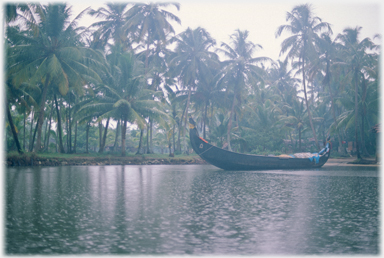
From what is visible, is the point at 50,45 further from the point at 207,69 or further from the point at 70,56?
the point at 207,69

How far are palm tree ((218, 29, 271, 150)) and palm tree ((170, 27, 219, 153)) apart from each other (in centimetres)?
140

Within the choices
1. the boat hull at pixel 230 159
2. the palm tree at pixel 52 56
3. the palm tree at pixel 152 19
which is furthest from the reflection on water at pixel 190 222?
the palm tree at pixel 152 19

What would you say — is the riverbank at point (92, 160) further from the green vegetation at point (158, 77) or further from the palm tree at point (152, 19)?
the palm tree at point (152, 19)

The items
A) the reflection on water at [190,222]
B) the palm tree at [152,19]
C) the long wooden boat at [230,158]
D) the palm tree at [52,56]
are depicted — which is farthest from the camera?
the palm tree at [152,19]

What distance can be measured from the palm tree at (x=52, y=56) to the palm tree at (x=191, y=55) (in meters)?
10.1

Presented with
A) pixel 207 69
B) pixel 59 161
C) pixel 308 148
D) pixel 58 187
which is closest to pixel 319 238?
pixel 58 187

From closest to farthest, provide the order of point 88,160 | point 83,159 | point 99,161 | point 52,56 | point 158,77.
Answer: point 52,56, point 83,159, point 88,160, point 99,161, point 158,77

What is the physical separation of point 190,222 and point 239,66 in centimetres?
2807

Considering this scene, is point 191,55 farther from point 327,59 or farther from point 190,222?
point 190,222

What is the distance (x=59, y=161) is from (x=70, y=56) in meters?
6.70

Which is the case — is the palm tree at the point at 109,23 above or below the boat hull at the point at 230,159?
above

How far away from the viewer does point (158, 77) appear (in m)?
34.0

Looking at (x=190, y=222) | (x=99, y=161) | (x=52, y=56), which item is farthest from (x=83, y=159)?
(x=190, y=222)

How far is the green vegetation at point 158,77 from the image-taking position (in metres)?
22.8
